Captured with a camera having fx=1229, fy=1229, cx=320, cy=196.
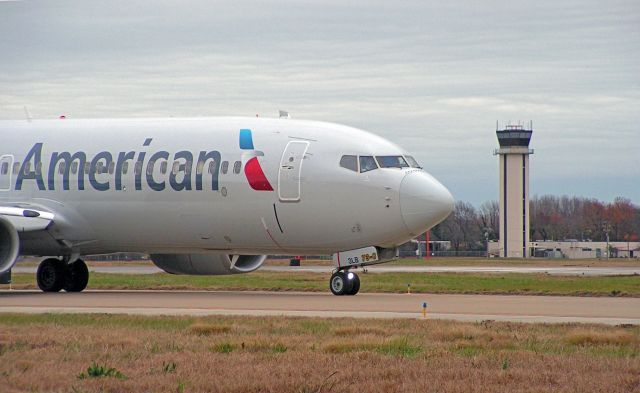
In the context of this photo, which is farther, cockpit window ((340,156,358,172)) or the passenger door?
the passenger door

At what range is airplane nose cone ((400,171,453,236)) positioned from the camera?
30.6m

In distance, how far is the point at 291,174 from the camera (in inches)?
1249

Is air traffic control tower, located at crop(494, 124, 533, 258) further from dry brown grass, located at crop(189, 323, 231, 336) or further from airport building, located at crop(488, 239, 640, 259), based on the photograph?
dry brown grass, located at crop(189, 323, 231, 336)

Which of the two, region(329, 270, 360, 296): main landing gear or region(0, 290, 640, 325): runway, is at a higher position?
region(329, 270, 360, 296): main landing gear

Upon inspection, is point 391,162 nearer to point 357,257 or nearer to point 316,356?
point 357,257

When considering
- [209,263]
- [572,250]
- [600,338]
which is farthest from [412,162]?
[572,250]

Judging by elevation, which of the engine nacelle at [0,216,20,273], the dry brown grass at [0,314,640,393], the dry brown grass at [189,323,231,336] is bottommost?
the dry brown grass at [0,314,640,393]

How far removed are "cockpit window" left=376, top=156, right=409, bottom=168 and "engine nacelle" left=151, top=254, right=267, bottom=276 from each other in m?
5.82

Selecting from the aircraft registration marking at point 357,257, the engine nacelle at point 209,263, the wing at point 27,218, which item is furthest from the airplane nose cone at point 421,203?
the wing at point 27,218

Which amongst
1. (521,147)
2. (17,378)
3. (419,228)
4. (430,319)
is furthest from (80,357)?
(521,147)

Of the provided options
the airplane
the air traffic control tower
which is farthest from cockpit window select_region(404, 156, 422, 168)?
the air traffic control tower

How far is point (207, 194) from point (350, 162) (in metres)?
4.18

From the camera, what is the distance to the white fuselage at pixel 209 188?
1227 inches

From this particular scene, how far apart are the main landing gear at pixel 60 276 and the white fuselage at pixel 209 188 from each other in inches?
41.0
